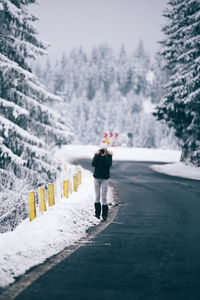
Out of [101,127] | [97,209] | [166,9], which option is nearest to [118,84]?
[101,127]

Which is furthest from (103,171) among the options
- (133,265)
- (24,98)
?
(24,98)

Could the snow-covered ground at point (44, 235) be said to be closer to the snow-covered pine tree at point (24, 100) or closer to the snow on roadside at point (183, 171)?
the snow-covered pine tree at point (24, 100)

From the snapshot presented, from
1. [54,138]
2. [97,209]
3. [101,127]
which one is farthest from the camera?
[101,127]

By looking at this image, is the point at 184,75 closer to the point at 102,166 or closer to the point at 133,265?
the point at 102,166

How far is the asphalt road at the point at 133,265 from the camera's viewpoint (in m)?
5.22

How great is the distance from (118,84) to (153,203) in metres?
125

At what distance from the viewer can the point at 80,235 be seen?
9164 millimetres

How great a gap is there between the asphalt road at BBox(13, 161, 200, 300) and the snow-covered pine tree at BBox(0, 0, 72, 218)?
343 inches

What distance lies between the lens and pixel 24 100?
2038cm

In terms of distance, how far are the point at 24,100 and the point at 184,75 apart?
1320cm

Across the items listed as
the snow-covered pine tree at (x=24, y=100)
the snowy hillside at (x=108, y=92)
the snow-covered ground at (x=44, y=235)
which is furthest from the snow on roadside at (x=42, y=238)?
the snowy hillside at (x=108, y=92)

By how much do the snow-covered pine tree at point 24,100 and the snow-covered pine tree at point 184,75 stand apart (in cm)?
1083

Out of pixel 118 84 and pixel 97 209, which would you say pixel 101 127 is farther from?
pixel 97 209

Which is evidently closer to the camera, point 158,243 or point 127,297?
point 127,297
